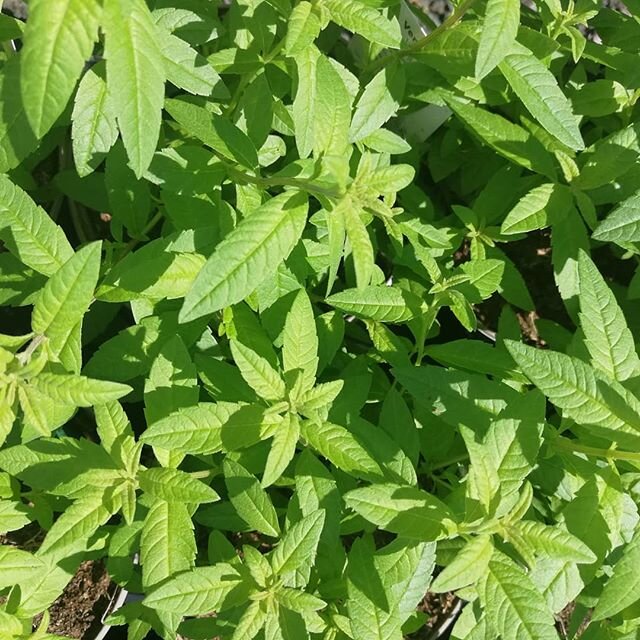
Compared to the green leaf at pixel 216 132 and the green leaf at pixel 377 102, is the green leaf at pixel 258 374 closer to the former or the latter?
the green leaf at pixel 216 132

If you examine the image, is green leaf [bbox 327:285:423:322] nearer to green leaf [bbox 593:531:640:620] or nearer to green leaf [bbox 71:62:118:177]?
green leaf [bbox 71:62:118:177]

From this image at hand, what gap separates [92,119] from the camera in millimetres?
1393

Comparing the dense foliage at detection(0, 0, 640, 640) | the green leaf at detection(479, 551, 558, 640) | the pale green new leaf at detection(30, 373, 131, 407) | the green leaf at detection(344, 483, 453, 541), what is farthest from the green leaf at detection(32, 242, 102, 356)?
the green leaf at detection(479, 551, 558, 640)

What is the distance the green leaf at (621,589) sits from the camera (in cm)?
131

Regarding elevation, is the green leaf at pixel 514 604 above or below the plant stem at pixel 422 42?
below

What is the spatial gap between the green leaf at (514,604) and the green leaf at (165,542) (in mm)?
573

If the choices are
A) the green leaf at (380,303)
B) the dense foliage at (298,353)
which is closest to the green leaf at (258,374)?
the dense foliage at (298,353)

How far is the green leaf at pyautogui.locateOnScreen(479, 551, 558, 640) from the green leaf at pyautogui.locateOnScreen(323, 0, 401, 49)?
1.08 m

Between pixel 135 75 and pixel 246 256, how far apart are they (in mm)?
349

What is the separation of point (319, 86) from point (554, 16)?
76 centimetres

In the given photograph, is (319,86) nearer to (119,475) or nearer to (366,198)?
(366,198)

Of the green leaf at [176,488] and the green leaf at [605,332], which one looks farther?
the green leaf at [605,332]

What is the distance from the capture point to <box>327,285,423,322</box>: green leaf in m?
1.61

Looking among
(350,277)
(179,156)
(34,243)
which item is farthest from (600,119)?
(34,243)
